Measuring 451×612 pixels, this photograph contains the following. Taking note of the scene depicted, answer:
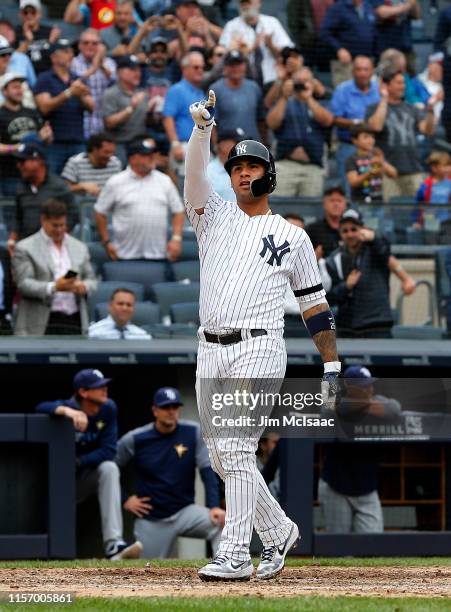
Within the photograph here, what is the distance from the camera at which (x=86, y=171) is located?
37.8 ft

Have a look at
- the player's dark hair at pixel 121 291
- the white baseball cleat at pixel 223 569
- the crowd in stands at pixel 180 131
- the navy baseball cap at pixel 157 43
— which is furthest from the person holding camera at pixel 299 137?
the white baseball cleat at pixel 223 569

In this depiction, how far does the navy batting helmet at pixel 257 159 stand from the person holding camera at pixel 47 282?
445 cm

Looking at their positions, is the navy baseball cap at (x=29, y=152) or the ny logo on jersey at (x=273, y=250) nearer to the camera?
the ny logo on jersey at (x=273, y=250)

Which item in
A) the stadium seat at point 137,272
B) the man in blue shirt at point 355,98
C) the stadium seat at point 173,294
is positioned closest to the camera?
the stadium seat at point 173,294

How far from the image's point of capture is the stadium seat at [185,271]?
35.2 ft

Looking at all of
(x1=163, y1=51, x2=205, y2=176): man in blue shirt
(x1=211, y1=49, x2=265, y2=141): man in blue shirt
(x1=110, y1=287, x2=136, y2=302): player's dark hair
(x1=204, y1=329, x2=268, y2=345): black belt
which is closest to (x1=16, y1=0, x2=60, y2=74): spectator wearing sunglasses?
(x1=163, y1=51, x2=205, y2=176): man in blue shirt

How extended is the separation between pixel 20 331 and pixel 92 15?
4491mm

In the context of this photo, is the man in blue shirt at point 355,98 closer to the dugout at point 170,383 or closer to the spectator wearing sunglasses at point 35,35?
the spectator wearing sunglasses at point 35,35

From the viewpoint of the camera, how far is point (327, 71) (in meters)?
13.5

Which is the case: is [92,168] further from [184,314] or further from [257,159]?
[257,159]

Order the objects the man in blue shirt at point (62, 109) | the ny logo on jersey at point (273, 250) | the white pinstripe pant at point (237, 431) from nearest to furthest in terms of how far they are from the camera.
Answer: the white pinstripe pant at point (237, 431) → the ny logo on jersey at point (273, 250) → the man in blue shirt at point (62, 109)

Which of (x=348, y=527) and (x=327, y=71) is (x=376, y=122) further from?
(x=348, y=527)

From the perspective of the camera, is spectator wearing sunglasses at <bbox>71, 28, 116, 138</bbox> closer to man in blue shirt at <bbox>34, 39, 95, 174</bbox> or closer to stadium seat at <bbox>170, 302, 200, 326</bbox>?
man in blue shirt at <bbox>34, 39, 95, 174</bbox>

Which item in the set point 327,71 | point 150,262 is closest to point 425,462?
point 150,262
